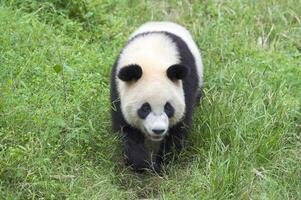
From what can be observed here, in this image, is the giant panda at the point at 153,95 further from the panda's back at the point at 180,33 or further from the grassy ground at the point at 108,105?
the grassy ground at the point at 108,105

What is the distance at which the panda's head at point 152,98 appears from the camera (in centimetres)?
583

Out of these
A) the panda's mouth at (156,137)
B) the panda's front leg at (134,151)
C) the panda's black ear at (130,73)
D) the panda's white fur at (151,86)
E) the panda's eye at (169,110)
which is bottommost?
the panda's front leg at (134,151)

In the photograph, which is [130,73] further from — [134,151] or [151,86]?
[134,151]

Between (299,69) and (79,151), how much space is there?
9.02 feet

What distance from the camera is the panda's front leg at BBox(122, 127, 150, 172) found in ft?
20.4

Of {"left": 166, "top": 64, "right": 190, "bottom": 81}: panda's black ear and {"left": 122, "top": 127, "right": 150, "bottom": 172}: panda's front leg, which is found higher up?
{"left": 166, "top": 64, "right": 190, "bottom": 81}: panda's black ear

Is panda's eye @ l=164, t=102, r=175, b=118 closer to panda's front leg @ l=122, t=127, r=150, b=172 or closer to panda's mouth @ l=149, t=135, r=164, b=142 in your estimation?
panda's mouth @ l=149, t=135, r=164, b=142

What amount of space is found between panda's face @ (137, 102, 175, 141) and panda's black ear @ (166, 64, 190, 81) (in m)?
0.24

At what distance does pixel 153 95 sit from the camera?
5832 millimetres

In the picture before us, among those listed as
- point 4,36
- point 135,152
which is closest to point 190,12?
point 4,36

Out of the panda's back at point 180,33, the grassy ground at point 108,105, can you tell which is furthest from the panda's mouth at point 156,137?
the panda's back at point 180,33

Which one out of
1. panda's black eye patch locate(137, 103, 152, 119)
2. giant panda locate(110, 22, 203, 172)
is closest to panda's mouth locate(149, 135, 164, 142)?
giant panda locate(110, 22, 203, 172)

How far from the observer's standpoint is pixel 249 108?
654cm

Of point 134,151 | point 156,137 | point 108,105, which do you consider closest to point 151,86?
point 156,137
